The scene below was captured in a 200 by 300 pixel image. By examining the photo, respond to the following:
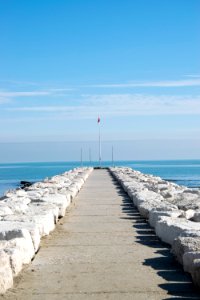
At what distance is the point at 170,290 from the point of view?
4.59 m

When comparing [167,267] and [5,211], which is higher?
[5,211]

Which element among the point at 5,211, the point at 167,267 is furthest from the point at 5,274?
the point at 5,211

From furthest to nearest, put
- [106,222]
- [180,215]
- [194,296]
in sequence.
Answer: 1. [106,222]
2. [180,215]
3. [194,296]

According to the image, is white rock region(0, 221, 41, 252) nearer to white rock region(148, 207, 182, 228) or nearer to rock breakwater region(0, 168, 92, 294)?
rock breakwater region(0, 168, 92, 294)

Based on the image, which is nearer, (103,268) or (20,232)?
(103,268)

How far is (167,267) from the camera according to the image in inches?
212

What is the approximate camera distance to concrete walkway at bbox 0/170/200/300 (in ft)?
15.0

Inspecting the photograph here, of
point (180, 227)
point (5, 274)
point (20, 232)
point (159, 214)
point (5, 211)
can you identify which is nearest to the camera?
point (5, 274)

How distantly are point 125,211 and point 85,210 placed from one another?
2.59 ft

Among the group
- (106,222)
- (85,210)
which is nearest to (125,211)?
(85,210)

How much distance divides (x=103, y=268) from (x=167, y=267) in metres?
0.58

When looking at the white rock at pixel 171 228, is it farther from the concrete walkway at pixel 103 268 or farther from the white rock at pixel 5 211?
the white rock at pixel 5 211

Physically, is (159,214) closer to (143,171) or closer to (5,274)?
(5,274)

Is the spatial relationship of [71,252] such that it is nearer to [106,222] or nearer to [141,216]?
[106,222]
